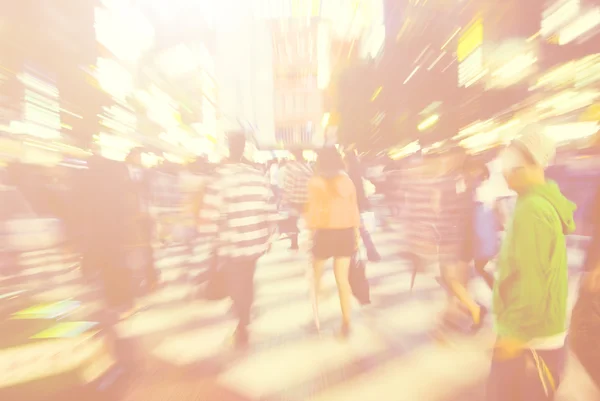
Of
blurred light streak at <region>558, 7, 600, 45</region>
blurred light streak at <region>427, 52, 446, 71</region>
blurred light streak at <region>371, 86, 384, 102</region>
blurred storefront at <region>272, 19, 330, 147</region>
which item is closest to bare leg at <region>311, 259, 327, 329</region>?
blurred light streak at <region>558, 7, 600, 45</region>

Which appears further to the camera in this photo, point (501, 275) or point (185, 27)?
point (185, 27)

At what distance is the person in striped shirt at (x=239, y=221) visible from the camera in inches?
133

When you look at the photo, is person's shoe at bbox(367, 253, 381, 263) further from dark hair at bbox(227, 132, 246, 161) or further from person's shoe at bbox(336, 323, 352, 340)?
dark hair at bbox(227, 132, 246, 161)

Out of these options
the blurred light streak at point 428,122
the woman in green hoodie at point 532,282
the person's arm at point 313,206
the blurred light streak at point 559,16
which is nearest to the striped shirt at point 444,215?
the person's arm at point 313,206

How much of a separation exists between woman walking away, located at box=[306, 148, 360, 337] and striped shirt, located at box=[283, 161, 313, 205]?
9.28 feet

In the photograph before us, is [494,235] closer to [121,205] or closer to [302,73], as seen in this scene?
[121,205]

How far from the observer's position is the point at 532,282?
1.60 meters

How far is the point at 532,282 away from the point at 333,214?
219 cm

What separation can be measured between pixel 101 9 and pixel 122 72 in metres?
2.70

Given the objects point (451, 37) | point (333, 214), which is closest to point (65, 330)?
point (333, 214)

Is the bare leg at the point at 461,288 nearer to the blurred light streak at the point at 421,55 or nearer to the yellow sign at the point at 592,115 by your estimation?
the yellow sign at the point at 592,115

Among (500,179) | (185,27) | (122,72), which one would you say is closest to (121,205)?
(500,179)

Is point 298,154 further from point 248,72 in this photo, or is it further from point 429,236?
point 248,72

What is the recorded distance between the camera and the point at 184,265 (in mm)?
7277
